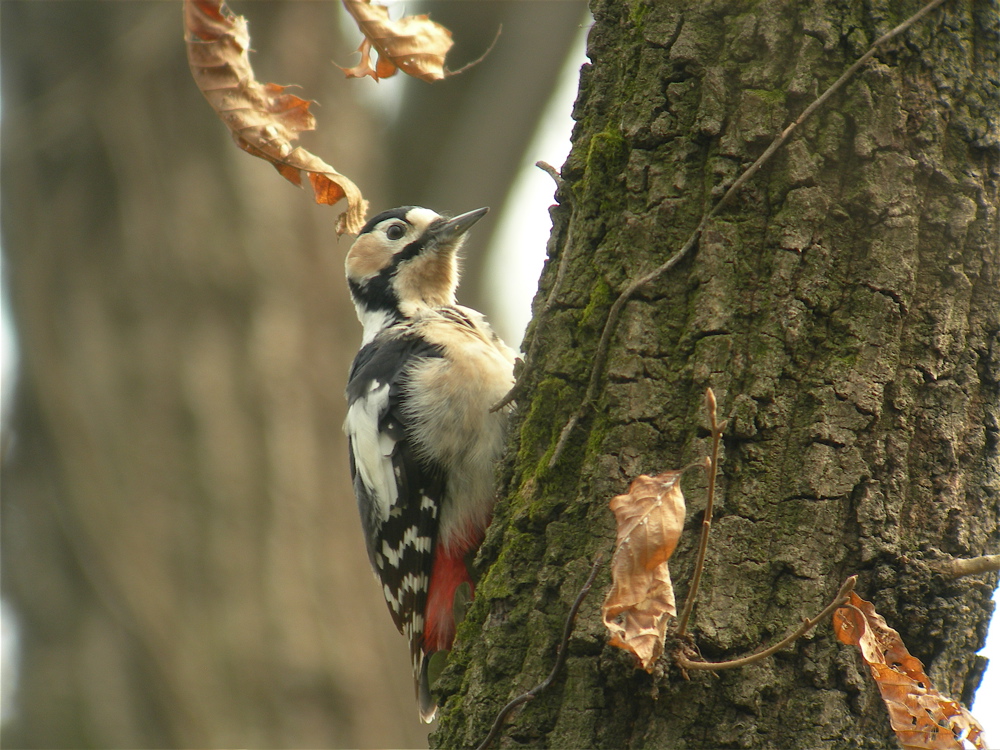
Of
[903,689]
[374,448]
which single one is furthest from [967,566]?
[374,448]

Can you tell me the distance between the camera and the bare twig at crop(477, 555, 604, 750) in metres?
1.73

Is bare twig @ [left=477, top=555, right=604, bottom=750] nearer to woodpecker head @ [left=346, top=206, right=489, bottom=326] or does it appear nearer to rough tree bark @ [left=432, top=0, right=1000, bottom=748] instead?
rough tree bark @ [left=432, top=0, right=1000, bottom=748]

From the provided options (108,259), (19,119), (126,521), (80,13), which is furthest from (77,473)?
(80,13)

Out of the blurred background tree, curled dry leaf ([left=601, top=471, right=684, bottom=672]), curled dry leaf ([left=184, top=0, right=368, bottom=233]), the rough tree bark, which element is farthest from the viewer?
the blurred background tree

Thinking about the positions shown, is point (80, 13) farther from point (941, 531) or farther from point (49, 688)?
point (941, 531)

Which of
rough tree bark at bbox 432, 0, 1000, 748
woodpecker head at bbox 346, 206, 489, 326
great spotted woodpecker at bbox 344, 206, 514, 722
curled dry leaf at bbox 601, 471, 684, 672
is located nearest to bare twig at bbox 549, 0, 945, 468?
rough tree bark at bbox 432, 0, 1000, 748

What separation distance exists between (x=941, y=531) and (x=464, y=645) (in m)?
1.01

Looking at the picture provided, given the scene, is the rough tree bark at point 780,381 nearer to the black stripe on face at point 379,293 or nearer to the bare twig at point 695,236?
the bare twig at point 695,236

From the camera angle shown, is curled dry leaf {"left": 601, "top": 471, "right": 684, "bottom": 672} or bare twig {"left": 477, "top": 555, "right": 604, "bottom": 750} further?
bare twig {"left": 477, "top": 555, "right": 604, "bottom": 750}

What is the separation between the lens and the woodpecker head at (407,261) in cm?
415

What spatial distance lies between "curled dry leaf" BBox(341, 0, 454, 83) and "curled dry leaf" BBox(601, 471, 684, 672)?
1.44 metres

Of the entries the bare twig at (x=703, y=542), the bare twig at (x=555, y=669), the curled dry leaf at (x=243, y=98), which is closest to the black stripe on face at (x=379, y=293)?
the curled dry leaf at (x=243, y=98)

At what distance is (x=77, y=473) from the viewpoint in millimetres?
5918

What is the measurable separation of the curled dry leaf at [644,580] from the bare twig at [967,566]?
0.55m
